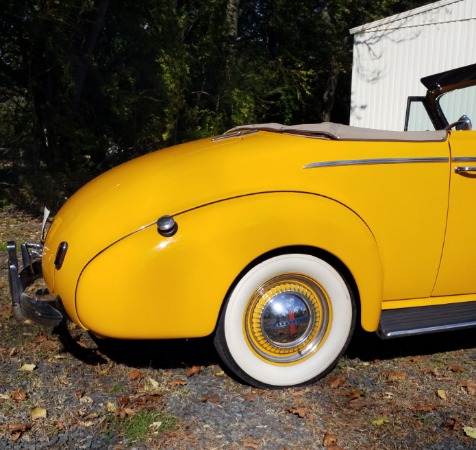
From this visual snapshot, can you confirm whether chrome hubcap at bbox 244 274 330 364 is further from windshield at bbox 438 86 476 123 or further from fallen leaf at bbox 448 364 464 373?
windshield at bbox 438 86 476 123

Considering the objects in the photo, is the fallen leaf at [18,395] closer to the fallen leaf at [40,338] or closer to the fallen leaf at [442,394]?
the fallen leaf at [40,338]

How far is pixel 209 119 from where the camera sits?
10.5 meters

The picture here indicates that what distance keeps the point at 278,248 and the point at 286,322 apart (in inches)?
15.9

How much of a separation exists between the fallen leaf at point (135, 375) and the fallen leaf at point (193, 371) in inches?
10.3

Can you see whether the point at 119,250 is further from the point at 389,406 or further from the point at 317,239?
the point at 389,406

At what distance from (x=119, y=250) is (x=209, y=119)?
26.3ft

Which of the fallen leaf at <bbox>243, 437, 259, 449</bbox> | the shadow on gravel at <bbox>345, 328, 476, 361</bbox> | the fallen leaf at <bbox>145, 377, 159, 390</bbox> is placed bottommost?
the shadow on gravel at <bbox>345, 328, 476, 361</bbox>

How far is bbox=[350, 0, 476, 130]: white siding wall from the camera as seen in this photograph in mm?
10125

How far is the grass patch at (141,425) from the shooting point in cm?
271

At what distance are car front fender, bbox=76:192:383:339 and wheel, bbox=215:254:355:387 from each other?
11cm

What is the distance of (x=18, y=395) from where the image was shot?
3.03m

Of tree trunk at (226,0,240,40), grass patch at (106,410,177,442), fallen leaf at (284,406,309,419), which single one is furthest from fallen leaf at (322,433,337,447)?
tree trunk at (226,0,240,40)

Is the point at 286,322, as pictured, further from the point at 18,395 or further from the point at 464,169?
the point at 18,395

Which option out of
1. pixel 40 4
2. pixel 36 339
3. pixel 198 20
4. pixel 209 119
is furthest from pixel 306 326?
pixel 198 20
